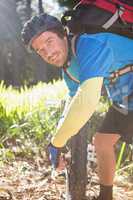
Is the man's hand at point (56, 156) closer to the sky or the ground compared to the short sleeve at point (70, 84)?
closer to the ground

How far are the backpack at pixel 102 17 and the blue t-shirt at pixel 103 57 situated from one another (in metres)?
0.04

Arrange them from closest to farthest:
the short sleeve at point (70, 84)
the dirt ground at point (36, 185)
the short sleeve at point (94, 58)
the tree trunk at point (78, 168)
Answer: the short sleeve at point (94, 58)
the short sleeve at point (70, 84)
the tree trunk at point (78, 168)
the dirt ground at point (36, 185)

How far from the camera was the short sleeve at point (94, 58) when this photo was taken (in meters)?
2.51

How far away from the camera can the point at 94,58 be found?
8.27 ft

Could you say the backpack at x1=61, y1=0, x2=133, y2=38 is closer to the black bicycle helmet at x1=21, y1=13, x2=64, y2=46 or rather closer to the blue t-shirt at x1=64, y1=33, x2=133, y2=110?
the blue t-shirt at x1=64, y1=33, x2=133, y2=110

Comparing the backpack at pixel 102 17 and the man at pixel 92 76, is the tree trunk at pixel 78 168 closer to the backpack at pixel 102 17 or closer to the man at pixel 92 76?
the man at pixel 92 76

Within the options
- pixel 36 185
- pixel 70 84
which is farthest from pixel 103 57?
pixel 36 185

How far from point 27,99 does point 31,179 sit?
3.21 metres

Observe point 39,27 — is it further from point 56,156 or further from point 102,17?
point 56,156

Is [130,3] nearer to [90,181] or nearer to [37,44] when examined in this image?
[37,44]

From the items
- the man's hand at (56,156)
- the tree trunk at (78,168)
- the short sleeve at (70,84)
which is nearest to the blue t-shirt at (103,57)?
the short sleeve at (70,84)

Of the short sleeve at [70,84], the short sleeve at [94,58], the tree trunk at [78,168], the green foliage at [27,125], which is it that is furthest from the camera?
the green foliage at [27,125]

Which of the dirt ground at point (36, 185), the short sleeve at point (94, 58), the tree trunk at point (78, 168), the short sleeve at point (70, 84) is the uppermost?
the short sleeve at point (94, 58)

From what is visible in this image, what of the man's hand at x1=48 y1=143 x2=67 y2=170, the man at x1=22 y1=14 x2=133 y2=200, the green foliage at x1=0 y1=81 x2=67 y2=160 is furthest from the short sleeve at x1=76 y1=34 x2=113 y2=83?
the green foliage at x1=0 y1=81 x2=67 y2=160
